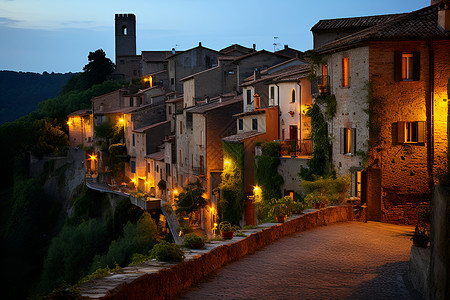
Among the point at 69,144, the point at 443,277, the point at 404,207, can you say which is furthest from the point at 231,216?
the point at 69,144

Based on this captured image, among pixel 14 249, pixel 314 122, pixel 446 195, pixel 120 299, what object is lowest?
pixel 14 249

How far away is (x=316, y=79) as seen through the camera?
88.4ft

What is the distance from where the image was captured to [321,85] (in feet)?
83.9

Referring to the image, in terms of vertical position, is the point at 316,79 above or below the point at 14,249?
above

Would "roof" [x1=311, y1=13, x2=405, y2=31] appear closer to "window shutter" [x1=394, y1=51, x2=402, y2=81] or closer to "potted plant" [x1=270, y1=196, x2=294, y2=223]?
"window shutter" [x1=394, y1=51, x2=402, y2=81]

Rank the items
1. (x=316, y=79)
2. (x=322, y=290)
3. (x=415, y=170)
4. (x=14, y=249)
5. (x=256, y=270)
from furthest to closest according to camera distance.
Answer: (x=14, y=249) → (x=316, y=79) → (x=415, y=170) → (x=256, y=270) → (x=322, y=290)

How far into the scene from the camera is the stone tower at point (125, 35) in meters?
103

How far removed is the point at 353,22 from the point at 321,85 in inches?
294

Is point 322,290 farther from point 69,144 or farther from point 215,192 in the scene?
point 69,144

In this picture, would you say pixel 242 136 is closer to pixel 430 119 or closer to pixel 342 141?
pixel 342 141

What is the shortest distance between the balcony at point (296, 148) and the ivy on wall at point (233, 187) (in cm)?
322

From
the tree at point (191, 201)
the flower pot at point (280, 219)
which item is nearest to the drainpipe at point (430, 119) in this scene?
the flower pot at point (280, 219)

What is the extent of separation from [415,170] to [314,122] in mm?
6122

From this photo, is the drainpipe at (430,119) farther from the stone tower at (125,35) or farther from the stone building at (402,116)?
→ the stone tower at (125,35)
